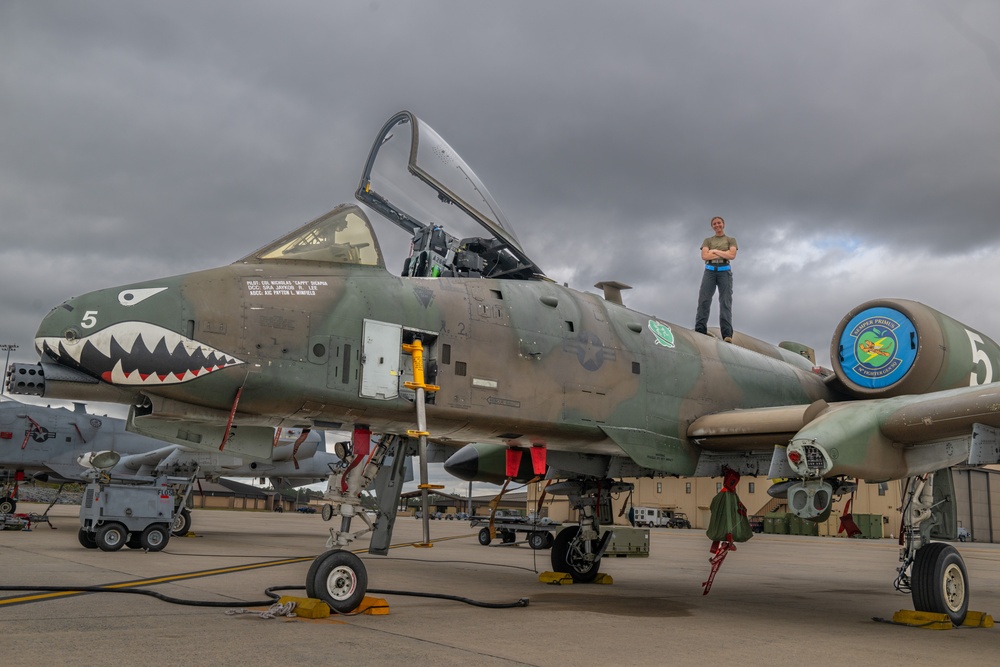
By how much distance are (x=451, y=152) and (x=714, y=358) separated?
4.85 metres

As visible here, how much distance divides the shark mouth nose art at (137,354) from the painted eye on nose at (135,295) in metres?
0.23

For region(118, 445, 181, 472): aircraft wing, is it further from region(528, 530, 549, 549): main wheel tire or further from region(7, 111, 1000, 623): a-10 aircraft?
region(7, 111, 1000, 623): a-10 aircraft

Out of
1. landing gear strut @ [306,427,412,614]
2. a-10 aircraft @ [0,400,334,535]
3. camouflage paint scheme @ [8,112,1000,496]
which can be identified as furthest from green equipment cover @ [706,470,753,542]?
a-10 aircraft @ [0,400,334,535]

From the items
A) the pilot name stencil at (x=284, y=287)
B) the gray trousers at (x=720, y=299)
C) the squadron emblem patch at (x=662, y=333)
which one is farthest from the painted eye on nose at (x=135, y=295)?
the gray trousers at (x=720, y=299)

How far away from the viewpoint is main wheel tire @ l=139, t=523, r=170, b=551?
17322 millimetres

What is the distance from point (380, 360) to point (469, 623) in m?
2.73

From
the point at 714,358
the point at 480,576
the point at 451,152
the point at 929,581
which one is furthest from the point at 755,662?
the point at 480,576

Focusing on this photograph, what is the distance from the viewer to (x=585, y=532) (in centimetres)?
1272

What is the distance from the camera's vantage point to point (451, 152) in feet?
33.1

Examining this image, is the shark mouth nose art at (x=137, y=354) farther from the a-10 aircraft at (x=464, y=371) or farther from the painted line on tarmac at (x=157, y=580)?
the painted line on tarmac at (x=157, y=580)

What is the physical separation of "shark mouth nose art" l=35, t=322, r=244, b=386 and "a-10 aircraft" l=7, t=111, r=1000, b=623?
13 millimetres

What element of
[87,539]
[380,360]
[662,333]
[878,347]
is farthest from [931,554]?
[87,539]

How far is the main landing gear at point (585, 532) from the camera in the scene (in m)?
12.7

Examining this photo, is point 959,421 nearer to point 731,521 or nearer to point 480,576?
point 731,521
